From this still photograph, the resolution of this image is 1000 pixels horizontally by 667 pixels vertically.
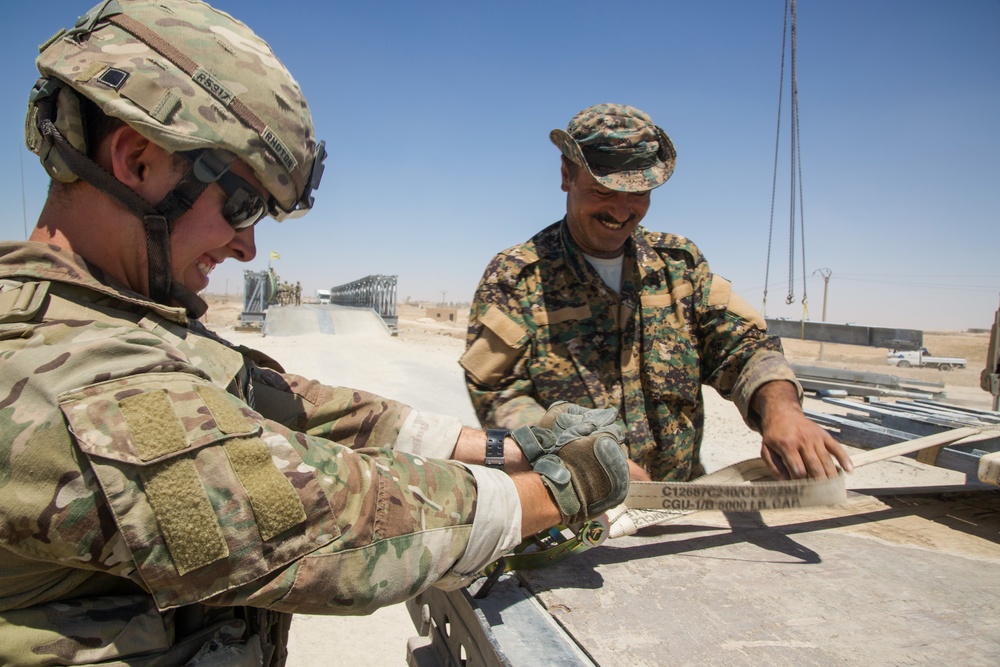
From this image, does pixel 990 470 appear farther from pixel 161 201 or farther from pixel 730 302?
pixel 161 201

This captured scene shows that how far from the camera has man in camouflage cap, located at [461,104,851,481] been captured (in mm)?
2324

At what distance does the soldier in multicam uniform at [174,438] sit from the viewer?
92 cm

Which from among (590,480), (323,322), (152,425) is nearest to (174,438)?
(152,425)

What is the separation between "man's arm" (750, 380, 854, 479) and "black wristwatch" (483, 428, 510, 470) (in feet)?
3.01

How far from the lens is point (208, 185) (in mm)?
1350

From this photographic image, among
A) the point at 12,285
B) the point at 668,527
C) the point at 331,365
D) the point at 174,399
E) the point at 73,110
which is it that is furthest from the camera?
the point at 331,365

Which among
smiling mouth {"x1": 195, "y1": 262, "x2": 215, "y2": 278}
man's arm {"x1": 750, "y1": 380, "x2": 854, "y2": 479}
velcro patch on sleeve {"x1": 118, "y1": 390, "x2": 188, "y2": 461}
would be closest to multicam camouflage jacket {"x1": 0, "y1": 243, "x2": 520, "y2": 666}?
velcro patch on sleeve {"x1": 118, "y1": 390, "x2": 188, "y2": 461}

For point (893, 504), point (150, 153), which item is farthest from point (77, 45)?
point (893, 504)

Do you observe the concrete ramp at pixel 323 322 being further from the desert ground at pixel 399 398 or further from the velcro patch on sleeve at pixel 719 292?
the velcro patch on sleeve at pixel 719 292

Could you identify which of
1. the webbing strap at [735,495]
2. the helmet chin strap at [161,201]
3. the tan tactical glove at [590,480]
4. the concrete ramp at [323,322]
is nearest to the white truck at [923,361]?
the concrete ramp at [323,322]

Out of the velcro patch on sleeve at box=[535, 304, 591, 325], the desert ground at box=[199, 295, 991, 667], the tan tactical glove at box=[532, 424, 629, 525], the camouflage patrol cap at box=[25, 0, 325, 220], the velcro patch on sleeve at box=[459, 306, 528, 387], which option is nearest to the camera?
the camouflage patrol cap at box=[25, 0, 325, 220]

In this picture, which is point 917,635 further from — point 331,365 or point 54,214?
point 331,365

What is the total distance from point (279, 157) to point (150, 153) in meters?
0.28

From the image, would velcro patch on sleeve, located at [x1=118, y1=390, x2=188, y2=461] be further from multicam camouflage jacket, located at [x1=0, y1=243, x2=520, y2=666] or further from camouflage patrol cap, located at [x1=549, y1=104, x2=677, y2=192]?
camouflage patrol cap, located at [x1=549, y1=104, x2=677, y2=192]
